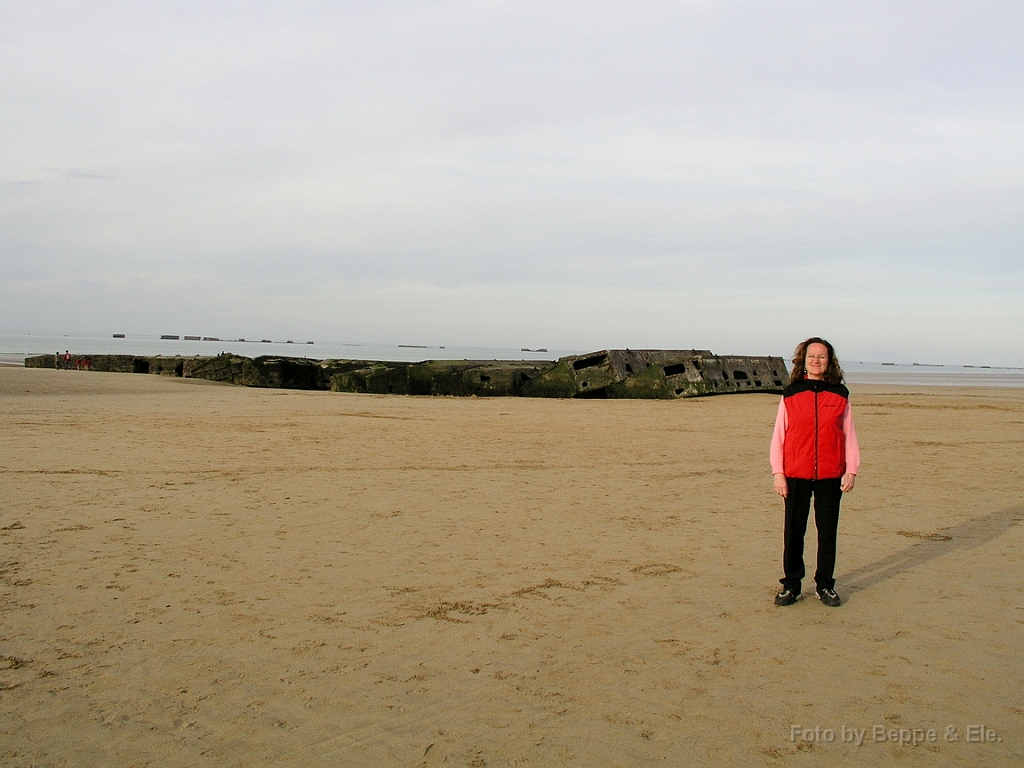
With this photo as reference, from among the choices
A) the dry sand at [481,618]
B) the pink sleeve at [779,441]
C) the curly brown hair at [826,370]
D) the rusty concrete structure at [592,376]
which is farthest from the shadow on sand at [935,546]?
the rusty concrete structure at [592,376]

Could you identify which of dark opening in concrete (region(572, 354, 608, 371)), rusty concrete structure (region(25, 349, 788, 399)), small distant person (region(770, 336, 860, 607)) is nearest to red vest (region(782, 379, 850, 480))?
small distant person (region(770, 336, 860, 607))

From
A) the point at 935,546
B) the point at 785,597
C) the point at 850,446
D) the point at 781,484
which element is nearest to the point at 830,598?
the point at 785,597

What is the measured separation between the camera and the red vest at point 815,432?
4.33 metres

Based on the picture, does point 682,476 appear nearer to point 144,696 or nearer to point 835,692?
point 835,692

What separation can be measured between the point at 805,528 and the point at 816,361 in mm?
910

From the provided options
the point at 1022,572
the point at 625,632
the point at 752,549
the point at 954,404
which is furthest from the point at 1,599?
the point at 954,404

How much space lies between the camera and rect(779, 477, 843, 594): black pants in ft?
14.1

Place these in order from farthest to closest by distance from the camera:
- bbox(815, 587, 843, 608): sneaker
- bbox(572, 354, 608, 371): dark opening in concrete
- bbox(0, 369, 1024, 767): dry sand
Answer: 1. bbox(572, 354, 608, 371): dark opening in concrete
2. bbox(815, 587, 843, 608): sneaker
3. bbox(0, 369, 1024, 767): dry sand

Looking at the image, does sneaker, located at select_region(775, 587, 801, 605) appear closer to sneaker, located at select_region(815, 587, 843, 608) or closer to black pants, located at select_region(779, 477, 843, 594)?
black pants, located at select_region(779, 477, 843, 594)

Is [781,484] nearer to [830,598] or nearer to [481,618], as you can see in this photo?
[830,598]

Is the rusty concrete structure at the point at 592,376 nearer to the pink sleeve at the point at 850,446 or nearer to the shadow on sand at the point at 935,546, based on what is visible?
the shadow on sand at the point at 935,546

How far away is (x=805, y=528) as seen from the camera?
437 centimetres

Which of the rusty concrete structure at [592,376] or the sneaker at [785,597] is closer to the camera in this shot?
the sneaker at [785,597]

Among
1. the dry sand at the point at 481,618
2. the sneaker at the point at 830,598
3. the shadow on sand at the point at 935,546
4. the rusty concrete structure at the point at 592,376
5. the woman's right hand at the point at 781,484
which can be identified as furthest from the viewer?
the rusty concrete structure at the point at 592,376
